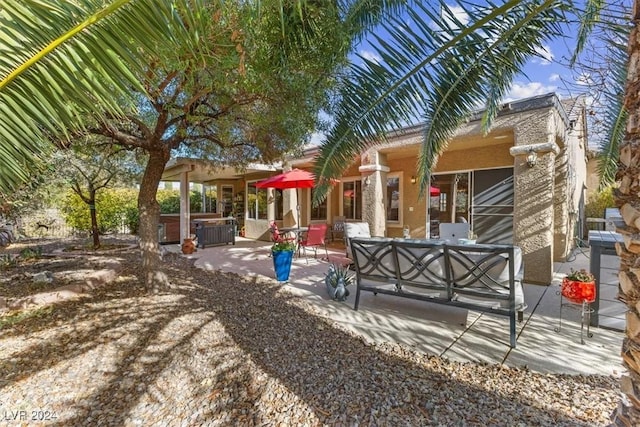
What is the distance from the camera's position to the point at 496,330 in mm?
4180

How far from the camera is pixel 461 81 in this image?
353 cm

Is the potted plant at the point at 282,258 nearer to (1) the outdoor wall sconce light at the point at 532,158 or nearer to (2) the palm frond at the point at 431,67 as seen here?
(2) the palm frond at the point at 431,67

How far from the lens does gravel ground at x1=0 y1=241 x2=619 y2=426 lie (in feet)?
8.12

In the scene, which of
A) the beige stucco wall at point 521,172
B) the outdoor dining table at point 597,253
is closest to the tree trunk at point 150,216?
the beige stucco wall at point 521,172

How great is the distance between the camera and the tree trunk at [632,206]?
146cm

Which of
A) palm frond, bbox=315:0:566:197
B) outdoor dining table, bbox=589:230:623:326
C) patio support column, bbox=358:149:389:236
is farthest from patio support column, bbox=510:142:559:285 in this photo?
patio support column, bbox=358:149:389:236

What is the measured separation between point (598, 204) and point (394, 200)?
9.22 m

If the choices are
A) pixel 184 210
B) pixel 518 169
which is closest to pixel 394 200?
pixel 518 169

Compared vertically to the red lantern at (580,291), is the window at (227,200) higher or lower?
higher

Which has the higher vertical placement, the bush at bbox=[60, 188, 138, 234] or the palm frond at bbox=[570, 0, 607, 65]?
the palm frond at bbox=[570, 0, 607, 65]

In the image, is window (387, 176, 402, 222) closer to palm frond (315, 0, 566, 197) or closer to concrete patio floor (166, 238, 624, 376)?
concrete patio floor (166, 238, 624, 376)

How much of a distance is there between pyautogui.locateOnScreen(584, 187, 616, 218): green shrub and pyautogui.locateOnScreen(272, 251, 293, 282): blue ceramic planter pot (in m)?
13.4

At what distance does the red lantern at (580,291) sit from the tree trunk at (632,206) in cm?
274

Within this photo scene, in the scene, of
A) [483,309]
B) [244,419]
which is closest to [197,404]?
[244,419]
